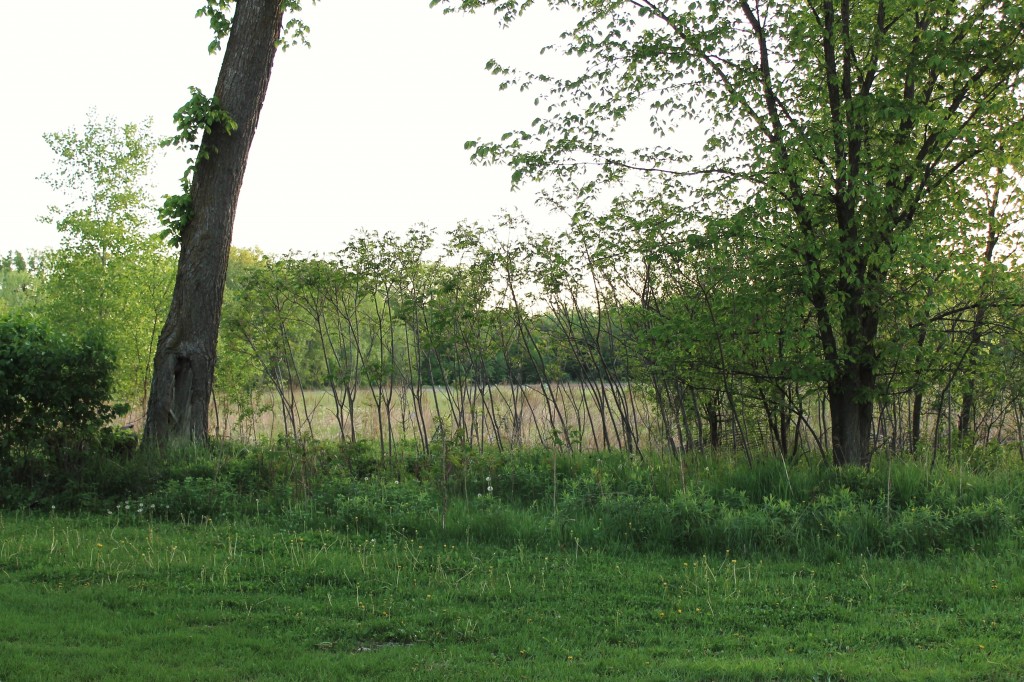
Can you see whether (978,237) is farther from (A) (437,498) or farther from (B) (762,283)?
(A) (437,498)

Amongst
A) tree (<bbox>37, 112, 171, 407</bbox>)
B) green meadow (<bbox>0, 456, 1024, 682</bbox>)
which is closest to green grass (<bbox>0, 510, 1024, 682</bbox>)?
green meadow (<bbox>0, 456, 1024, 682</bbox>)

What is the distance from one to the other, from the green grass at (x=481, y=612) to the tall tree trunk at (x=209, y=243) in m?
3.25

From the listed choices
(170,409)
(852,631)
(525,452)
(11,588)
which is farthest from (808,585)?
(170,409)

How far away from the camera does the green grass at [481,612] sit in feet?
13.3

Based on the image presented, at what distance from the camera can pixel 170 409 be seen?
966 centimetres

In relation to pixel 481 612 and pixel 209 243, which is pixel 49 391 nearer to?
pixel 209 243

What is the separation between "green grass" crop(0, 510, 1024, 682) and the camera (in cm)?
407

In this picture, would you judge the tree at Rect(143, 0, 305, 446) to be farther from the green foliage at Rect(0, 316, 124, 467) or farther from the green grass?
the green grass

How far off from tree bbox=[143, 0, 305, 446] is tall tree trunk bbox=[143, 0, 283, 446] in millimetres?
12

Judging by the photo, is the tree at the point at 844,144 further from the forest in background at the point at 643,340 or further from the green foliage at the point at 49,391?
the green foliage at the point at 49,391

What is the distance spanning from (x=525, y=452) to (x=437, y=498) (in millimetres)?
1931

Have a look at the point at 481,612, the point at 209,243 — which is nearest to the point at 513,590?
the point at 481,612

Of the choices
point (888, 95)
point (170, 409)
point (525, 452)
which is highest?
point (888, 95)

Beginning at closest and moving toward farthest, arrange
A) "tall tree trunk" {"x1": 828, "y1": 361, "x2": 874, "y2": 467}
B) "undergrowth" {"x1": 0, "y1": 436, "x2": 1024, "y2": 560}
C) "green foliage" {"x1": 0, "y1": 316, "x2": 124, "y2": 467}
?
1. "undergrowth" {"x1": 0, "y1": 436, "x2": 1024, "y2": 560}
2. "tall tree trunk" {"x1": 828, "y1": 361, "x2": 874, "y2": 467}
3. "green foliage" {"x1": 0, "y1": 316, "x2": 124, "y2": 467}
